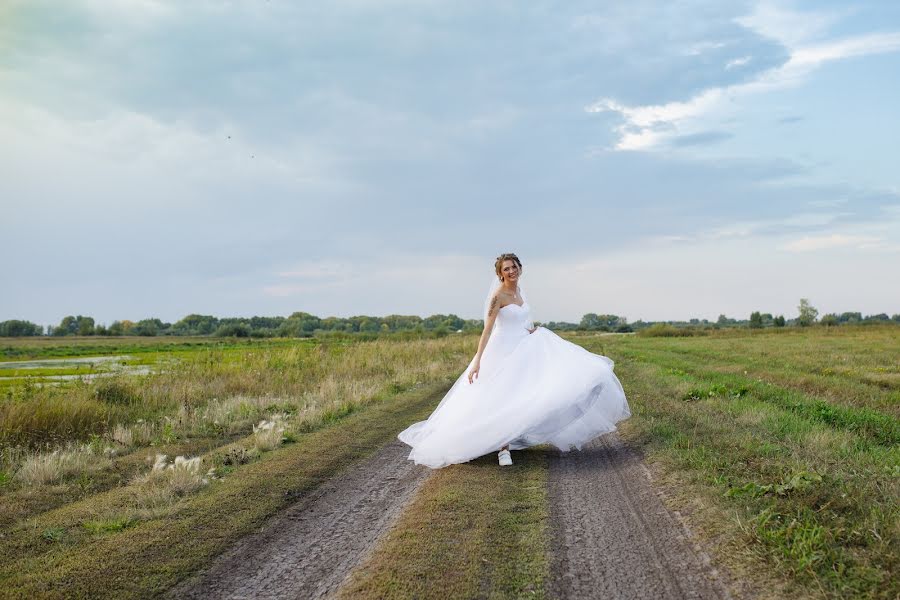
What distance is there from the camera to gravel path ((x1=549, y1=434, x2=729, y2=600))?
3.97 meters

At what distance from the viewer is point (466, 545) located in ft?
15.6

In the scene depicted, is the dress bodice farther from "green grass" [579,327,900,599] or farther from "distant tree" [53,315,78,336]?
"distant tree" [53,315,78,336]

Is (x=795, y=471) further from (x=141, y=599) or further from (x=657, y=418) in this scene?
(x=141, y=599)

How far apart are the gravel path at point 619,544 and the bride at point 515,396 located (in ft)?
2.43

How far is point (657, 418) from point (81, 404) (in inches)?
437

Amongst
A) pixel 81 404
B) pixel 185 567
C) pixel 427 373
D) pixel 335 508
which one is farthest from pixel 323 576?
pixel 427 373

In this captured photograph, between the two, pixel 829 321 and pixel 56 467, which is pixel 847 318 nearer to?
pixel 829 321

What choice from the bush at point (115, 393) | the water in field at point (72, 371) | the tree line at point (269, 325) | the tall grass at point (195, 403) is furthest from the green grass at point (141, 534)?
the tree line at point (269, 325)

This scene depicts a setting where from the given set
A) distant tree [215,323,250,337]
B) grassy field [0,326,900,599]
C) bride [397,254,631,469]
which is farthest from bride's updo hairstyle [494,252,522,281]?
distant tree [215,323,250,337]

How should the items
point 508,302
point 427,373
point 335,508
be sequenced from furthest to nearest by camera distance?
point 427,373 → point 508,302 → point 335,508

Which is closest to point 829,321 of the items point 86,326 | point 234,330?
Answer: point 234,330

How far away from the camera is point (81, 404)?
1224 cm

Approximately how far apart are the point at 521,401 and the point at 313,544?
3345 mm

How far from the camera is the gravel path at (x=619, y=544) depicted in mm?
3975
